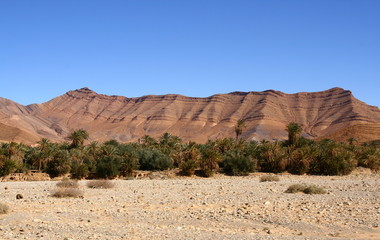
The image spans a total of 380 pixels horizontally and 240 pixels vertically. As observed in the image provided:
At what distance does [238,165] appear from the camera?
4419cm

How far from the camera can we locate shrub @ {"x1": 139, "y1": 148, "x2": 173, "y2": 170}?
46.1 metres

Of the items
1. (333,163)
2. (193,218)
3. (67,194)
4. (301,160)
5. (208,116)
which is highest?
(208,116)

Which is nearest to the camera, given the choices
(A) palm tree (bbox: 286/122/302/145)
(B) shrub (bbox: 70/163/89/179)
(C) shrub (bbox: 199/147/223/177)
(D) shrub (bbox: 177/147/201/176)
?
→ (B) shrub (bbox: 70/163/89/179)

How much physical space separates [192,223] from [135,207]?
449cm

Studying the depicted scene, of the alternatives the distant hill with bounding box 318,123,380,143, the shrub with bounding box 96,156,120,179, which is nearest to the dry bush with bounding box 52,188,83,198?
the shrub with bounding box 96,156,120,179

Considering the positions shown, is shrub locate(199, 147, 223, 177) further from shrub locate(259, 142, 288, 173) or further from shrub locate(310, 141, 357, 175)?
shrub locate(310, 141, 357, 175)

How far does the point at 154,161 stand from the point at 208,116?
128222 mm

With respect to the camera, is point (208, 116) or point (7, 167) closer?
point (7, 167)

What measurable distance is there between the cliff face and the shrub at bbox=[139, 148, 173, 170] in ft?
298

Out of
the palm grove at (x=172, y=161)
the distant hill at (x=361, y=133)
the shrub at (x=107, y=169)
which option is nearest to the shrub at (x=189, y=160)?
the palm grove at (x=172, y=161)

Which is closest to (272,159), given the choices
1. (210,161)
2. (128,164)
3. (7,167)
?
(210,161)

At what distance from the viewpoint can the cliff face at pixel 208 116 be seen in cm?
15134

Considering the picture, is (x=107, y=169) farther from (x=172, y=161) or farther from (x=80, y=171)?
(x=172, y=161)

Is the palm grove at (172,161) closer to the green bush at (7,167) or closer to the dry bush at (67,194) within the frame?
the green bush at (7,167)
